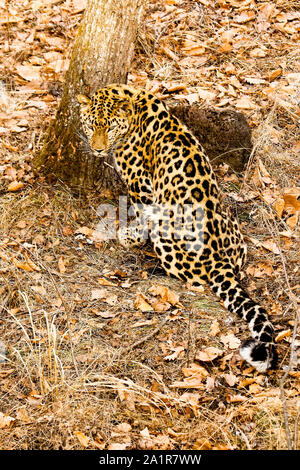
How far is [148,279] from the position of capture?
5.54 m

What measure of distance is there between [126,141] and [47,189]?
1052mm

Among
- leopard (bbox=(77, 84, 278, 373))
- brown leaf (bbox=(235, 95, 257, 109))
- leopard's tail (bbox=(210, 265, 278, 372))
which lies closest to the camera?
leopard's tail (bbox=(210, 265, 278, 372))

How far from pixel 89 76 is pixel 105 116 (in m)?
0.62

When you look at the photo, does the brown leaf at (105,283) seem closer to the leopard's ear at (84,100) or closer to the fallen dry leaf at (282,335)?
the fallen dry leaf at (282,335)

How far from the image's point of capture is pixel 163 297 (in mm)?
5223

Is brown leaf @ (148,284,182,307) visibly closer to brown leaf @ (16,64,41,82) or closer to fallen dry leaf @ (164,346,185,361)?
fallen dry leaf @ (164,346,185,361)

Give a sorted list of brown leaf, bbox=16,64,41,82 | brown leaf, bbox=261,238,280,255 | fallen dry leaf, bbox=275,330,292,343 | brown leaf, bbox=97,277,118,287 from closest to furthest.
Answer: fallen dry leaf, bbox=275,330,292,343 < brown leaf, bbox=97,277,118,287 < brown leaf, bbox=261,238,280,255 < brown leaf, bbox=16,64,41,82

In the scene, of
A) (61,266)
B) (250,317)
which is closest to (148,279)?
(61,266)

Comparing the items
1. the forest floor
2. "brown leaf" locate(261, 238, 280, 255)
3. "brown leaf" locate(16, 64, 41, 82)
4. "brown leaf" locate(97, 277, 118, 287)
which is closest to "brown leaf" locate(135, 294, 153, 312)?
the forest floor

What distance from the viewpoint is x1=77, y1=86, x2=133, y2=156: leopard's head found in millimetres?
5719

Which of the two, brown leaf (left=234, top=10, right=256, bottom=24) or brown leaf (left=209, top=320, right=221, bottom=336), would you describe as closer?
brown leaf (left=209, top=320, right=221, bottom=336)

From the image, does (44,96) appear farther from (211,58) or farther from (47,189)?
(211,58)

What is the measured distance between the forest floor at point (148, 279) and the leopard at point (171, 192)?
194 mm

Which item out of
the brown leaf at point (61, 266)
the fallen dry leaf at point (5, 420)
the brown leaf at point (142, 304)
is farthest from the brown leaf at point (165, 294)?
the fallen dry leaf at point (5, 420)
